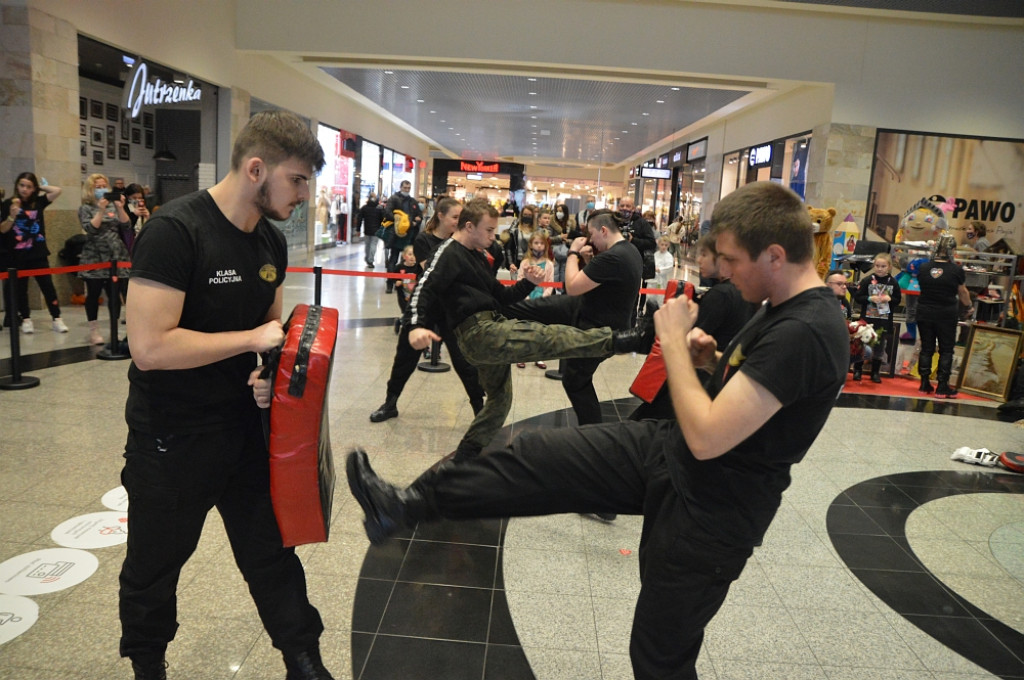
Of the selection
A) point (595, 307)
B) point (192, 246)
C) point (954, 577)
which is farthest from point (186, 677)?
point (954, 577)

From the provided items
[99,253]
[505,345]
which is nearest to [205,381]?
[505,345]

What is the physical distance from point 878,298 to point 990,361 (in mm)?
1358

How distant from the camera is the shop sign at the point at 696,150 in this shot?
22.1m

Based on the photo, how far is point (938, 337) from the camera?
313 inches

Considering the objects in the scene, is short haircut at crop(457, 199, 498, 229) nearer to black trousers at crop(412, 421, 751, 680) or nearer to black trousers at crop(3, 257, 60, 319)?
black trousers at crop(412, 421, 751, 680)

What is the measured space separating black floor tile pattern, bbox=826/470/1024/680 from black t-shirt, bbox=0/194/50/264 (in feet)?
27.4

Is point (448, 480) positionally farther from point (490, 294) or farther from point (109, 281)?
point (109, 281)

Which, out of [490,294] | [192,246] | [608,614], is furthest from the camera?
[490,294]

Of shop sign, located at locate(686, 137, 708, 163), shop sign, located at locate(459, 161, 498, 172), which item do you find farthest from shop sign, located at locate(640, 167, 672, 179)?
shop sign, located at locate(459, 161, 498, 172)

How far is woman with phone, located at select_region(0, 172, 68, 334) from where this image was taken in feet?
25.8

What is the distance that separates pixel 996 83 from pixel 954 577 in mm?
13145

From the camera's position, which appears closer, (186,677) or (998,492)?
(186,677)

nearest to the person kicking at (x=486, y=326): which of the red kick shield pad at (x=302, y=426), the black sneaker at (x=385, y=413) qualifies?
the black sneaker at (x=385, y=413)

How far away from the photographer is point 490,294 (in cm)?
390
